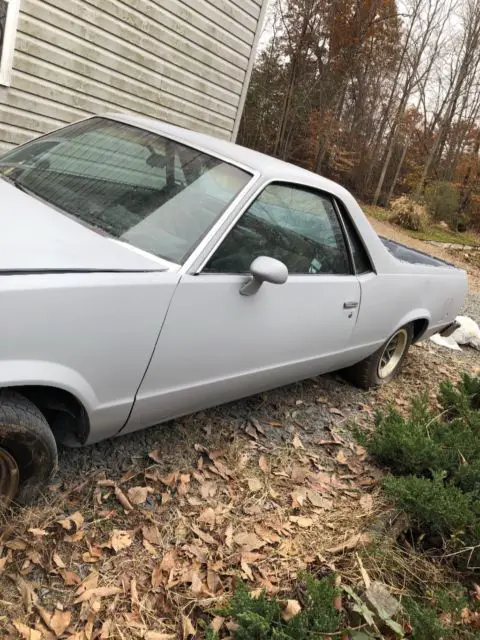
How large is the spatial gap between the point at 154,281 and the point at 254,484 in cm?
139

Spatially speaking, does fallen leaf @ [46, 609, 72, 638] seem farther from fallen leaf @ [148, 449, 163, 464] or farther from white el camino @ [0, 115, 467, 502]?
fallen leaf @ [148, 449, 163, 464]

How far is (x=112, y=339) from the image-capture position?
2.11 meters

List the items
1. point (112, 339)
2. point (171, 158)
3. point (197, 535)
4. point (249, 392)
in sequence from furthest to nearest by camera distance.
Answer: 1. point (249, 392)
2. point (171, 158)
3. point (197, 535)
4. point (112, 339)

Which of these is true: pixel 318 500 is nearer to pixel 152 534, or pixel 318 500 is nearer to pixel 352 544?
pixel 352 544

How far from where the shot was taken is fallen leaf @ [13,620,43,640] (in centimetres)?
189

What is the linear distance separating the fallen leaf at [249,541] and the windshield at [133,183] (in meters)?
1.33

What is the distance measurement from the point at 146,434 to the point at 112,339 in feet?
3.93

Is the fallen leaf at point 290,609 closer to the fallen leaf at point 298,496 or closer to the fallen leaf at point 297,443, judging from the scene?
the fallen leaf at point 298,496

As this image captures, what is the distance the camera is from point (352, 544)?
2.63m

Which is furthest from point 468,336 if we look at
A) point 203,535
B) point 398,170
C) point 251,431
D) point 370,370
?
point 398,170

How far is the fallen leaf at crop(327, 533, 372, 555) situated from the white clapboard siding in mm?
5231

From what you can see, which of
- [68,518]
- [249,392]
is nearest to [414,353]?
[249,392]

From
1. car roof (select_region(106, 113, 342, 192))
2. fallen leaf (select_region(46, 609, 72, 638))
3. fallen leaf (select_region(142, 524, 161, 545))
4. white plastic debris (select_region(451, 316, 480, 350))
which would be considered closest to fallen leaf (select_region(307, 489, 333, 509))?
fallen leaf (select_region(142, 524, 161, 545))

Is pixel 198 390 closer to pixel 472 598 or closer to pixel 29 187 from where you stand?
pixel 29 187
